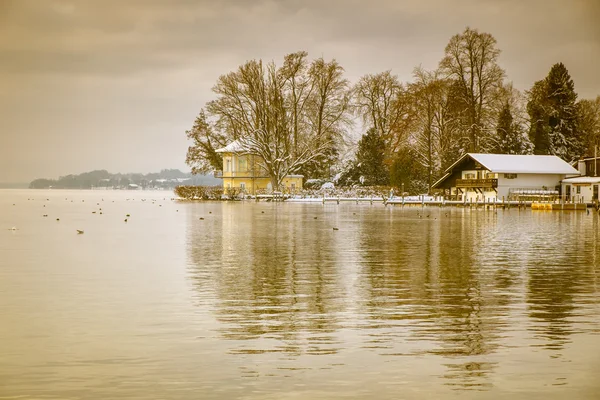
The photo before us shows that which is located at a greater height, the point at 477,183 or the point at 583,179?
the point at 583,179

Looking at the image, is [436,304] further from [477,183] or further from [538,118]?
[538,118]

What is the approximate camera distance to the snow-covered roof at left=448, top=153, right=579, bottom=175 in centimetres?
7462

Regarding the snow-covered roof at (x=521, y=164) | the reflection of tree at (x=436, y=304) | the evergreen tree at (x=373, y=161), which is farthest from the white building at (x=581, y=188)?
the reflection of tree at (x=436, y=304)

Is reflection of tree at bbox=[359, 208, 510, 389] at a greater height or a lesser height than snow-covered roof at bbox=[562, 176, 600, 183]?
lesser

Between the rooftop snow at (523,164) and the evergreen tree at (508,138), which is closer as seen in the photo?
the rooftop snow at (523,164)

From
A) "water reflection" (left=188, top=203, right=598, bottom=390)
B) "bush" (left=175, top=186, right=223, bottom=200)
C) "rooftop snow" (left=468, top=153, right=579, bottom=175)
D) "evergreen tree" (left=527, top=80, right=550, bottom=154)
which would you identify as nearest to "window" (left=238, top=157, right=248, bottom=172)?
"bush" (left=175, top=186, right=223, bottom=200)

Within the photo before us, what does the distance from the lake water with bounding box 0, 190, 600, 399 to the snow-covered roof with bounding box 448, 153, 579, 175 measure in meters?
52.6

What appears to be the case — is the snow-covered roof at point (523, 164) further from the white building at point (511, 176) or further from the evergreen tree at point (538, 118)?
the evergreen tree at point (538, 118)

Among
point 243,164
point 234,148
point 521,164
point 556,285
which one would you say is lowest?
point 556,285

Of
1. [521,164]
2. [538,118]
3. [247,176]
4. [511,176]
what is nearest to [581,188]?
[521,164]

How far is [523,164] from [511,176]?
226cm

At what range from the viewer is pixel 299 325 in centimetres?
1149

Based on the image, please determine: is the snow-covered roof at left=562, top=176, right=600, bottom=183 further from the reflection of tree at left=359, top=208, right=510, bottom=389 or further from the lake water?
the lake water

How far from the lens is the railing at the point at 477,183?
244 ft
